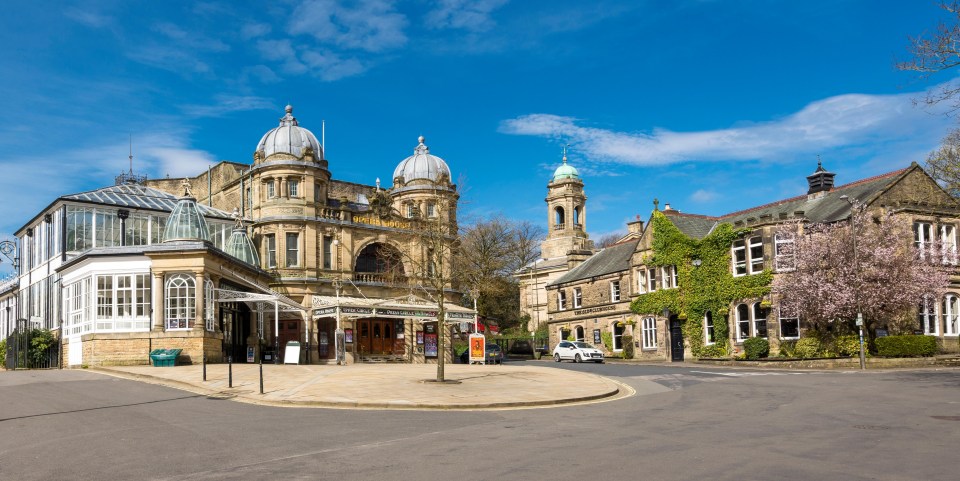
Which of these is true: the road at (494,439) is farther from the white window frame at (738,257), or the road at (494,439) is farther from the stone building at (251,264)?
the white window frame at (738,257)

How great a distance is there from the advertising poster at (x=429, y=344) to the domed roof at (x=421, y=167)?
11.1 metres

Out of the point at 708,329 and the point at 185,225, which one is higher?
the point at 185,225

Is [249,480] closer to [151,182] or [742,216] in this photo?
[742,216]

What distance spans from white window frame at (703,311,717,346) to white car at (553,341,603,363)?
6292 mm

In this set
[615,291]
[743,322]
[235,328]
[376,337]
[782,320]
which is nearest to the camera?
[235,328]

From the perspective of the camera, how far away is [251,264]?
139 ft

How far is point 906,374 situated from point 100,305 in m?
30.0

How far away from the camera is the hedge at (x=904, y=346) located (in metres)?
36.7

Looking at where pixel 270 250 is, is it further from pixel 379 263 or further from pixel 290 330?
pixel 379 263

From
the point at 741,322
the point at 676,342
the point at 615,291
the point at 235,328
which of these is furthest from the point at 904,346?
the point at 235,328

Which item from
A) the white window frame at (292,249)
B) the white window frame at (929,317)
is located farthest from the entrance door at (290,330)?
the white window frame at (929,317)

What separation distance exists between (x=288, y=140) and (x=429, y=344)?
14.6 m

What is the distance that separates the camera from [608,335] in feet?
178

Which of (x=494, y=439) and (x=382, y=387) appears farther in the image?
(x=382, y=387)
